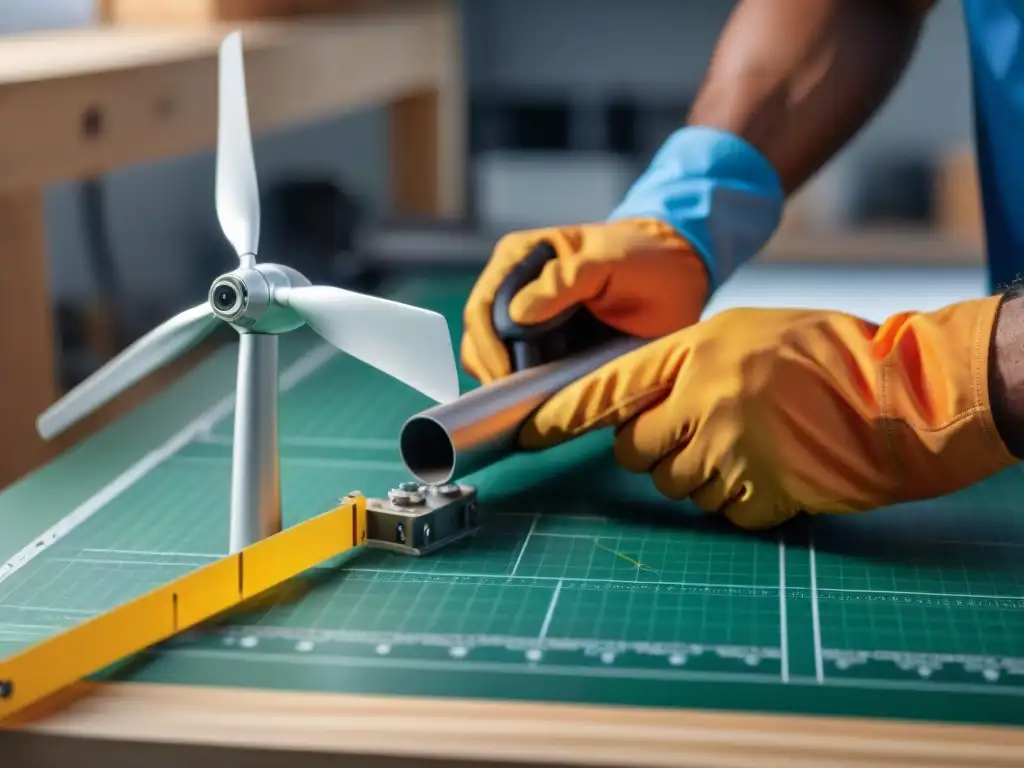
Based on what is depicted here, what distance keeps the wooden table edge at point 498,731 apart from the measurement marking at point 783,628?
7 cm

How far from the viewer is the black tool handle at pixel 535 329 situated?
1183 millimetres

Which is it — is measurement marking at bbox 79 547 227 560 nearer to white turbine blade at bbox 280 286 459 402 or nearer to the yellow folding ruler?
the yellow folding ruler

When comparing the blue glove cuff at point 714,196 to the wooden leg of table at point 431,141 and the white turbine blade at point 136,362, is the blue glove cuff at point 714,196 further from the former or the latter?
the wooden leg of table at point 431,141

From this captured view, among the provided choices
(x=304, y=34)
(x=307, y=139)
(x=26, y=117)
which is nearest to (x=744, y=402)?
(x=26, y=117)

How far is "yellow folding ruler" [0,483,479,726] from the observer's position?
29.0 inches

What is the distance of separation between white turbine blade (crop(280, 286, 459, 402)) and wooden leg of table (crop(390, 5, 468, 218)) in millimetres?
1778

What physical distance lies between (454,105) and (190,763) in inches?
Answer: 84.4

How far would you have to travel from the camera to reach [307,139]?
3.18m

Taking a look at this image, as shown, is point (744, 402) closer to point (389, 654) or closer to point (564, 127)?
point (389, 654)

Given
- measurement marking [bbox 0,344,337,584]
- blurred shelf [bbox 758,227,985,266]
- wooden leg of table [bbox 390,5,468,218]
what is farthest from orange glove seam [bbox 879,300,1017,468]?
wooden leg of table [bbox 390,5,468,218]

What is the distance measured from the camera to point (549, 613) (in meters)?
0.87

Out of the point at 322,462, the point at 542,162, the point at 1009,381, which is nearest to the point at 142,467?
the point at 322,462

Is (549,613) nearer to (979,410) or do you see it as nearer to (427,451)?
(427,451)

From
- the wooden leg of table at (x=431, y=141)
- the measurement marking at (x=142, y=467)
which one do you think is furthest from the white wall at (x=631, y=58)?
the measurement marking at (x=142, y=467)
